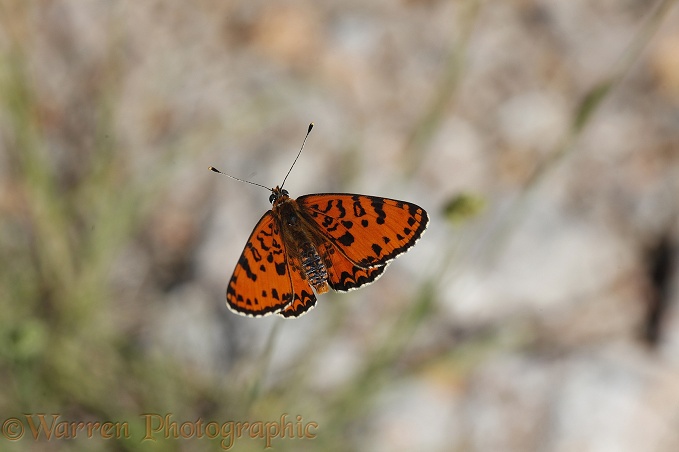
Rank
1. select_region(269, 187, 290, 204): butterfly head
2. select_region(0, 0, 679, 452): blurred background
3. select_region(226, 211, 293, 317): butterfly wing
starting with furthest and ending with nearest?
select_region(0, 0, 679, 452): blurred background
select_region(269, 187, 290, 204): butterfly head
select_region(226, 211, 293, 317): butterfly wing

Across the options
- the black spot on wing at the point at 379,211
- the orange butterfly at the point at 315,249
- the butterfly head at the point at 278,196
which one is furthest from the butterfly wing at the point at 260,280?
the black spot on wing at the point at 379,211

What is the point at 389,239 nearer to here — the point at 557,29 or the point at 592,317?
the point at 592,317

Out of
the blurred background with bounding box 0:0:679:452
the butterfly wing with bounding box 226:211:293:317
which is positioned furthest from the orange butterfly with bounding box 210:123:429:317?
the blurred background with bounding box 0:0:679:452

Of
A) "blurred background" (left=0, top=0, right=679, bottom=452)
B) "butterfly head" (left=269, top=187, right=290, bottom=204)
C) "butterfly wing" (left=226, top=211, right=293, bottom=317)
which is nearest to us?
"butterfly wing" (left=226, top=211, right=293, bottom=317)

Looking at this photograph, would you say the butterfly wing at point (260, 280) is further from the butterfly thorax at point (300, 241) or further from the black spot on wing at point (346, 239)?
the black spot on wing at point (346, 239)

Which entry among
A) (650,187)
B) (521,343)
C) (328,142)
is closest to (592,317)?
(521,343)

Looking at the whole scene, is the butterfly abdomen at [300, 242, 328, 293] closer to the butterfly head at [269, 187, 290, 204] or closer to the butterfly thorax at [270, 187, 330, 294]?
the butterfly thorax at [270, 187, 330, 294]

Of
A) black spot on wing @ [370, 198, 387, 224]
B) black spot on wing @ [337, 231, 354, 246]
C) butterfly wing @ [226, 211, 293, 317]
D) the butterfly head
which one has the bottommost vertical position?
butterfly wing @ [226, 211, 293, 317]
